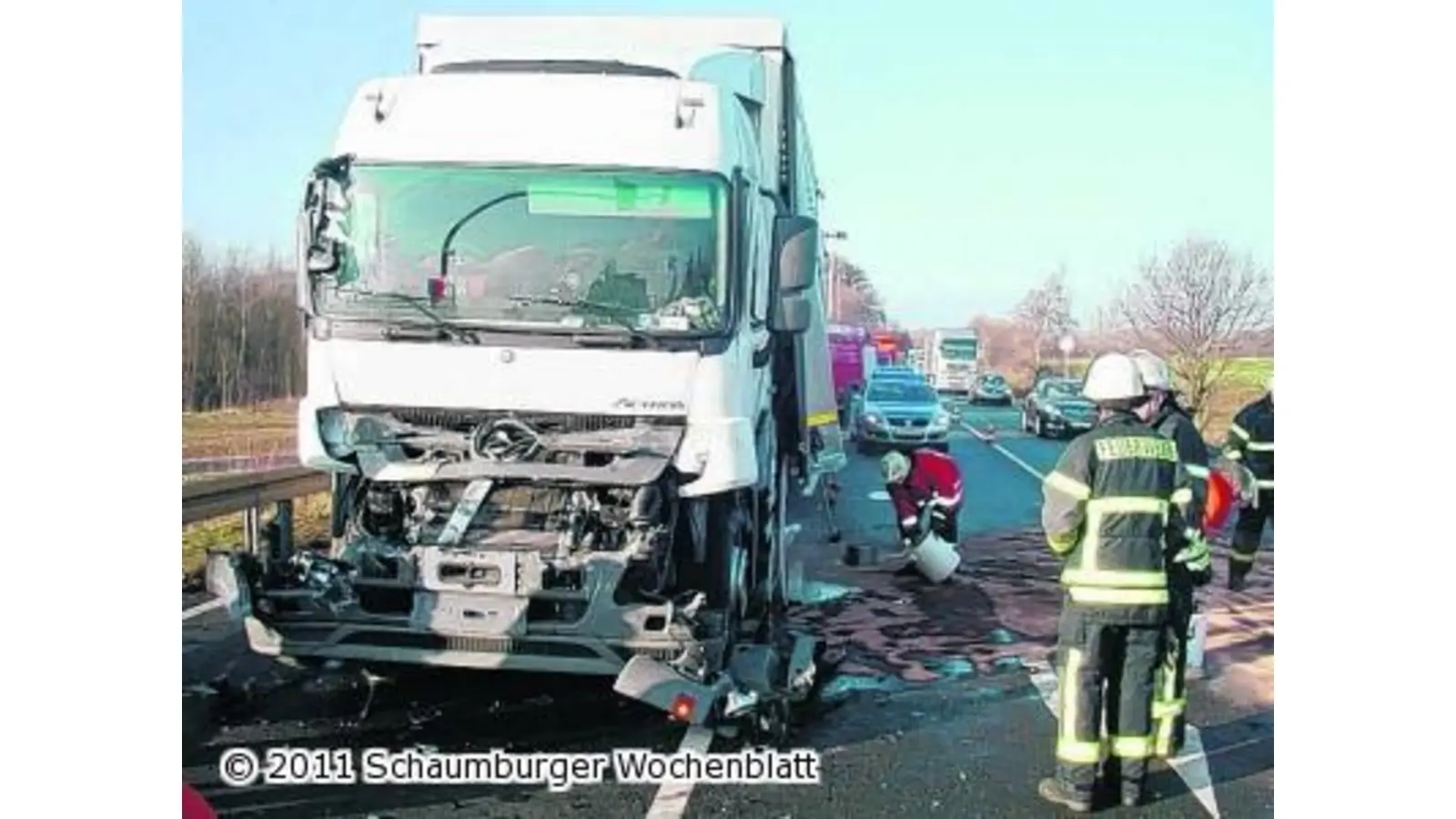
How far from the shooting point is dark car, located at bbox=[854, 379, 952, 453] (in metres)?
4.03

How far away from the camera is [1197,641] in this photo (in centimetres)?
387

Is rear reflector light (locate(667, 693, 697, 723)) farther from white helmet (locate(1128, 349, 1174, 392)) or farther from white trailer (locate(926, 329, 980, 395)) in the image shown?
white helmet (locate(1128, 349, 1174, 392))

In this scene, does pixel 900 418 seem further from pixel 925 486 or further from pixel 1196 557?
pixel 1196 557

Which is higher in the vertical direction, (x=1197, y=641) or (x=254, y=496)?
(x=254, y=496)

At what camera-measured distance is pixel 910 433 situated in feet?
13.8

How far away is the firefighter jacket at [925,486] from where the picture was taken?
4055mm

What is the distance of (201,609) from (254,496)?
1.24 feet

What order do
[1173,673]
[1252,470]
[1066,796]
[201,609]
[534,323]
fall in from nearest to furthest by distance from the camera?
[1252,470], [1066,796], [201,609], [1173,673], [534,323]

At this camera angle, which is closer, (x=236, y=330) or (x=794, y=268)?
(x=236, y=330)

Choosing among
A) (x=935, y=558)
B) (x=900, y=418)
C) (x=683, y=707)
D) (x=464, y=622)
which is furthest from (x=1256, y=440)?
(x=464, y=622)

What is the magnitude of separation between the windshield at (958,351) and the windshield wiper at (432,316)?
48.2 inches
